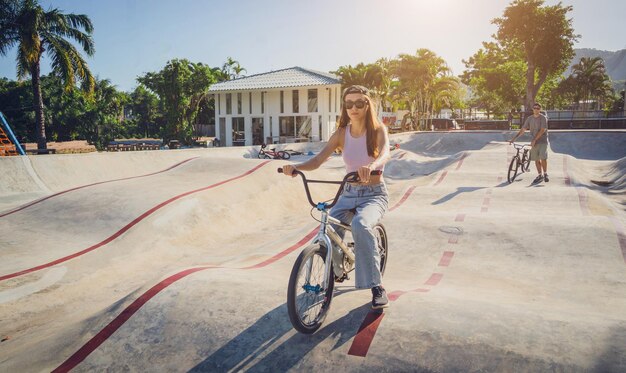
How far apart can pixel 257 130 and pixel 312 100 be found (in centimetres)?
643

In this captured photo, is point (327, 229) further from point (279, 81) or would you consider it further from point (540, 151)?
point (279, 81)

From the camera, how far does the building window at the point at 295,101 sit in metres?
38.2

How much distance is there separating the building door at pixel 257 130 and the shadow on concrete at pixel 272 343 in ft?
122

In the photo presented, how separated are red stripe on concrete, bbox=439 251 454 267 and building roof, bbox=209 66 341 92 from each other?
3100 centimetres

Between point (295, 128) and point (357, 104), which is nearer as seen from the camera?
point (357, 104)

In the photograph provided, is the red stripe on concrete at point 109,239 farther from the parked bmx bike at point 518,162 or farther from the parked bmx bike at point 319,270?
the parked bmx bike at point 518,162

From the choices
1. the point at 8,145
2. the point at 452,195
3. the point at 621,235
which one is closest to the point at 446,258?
the point at 621,235

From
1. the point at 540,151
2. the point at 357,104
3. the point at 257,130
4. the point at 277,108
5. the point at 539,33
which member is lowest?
the point at 540,151

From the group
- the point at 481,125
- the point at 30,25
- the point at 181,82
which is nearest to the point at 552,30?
the point at 481,125

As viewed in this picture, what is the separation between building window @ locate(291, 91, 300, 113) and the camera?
38156mm

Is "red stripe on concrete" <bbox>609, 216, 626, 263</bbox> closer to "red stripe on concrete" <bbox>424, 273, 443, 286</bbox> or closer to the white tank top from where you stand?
"red stripe on concrete" <bbox>424, 273, 443, 286</bbox>

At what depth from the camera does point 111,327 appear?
3566 millimetres

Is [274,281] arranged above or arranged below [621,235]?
below

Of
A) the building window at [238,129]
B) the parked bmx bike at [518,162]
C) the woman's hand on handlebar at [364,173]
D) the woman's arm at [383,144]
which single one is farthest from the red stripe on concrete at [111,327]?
the building window at [238,129]
